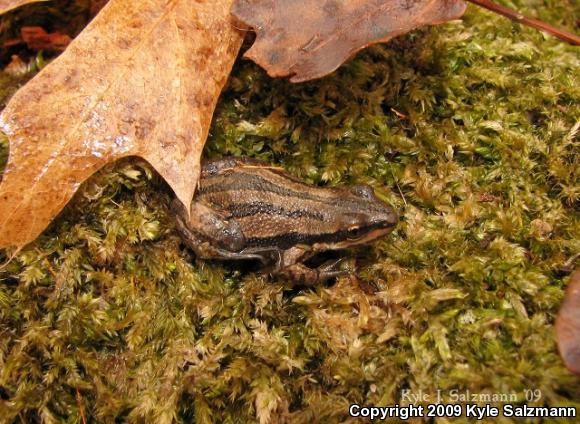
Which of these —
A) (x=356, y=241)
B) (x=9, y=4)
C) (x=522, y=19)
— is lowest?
(x=356, y=241)

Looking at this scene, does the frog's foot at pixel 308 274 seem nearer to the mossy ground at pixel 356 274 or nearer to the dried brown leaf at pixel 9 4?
the mossy ground at pixel 356 274

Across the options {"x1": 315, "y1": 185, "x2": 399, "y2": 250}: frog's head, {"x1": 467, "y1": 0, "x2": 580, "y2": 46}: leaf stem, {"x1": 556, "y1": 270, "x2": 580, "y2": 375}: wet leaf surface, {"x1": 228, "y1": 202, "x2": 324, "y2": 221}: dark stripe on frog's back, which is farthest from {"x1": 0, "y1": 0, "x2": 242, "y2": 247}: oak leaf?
{"x1": 556, "y1": 270, "x2": 580, "y2": 375}: wet leaf surface

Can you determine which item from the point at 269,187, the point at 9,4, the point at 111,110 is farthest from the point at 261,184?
the point at 9,4

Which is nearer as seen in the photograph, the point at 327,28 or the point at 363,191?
the point at 327,28

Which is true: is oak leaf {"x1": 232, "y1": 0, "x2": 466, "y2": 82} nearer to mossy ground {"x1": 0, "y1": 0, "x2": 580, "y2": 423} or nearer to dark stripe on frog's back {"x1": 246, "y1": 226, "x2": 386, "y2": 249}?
mossy ground {"x1": 0, "y1": 0, "x2": 580, "y2": 423}

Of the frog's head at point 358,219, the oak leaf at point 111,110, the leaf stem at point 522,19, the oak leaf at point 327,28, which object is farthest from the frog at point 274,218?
the leaf stem at point 522,19

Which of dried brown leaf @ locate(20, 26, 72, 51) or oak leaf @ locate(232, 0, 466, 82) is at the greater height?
oak leaf @ locate(232, 0, 466, 82)

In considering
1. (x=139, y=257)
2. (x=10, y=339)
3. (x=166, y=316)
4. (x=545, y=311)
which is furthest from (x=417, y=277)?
(x=10, y=339)

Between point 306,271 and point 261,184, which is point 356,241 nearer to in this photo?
point 306,271
